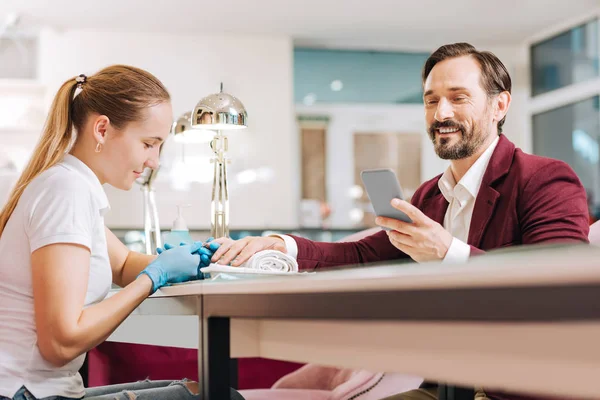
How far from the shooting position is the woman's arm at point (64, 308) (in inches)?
44.4

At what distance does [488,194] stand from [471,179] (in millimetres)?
146

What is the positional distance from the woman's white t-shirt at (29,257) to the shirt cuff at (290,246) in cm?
54

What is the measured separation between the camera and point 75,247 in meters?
1.17

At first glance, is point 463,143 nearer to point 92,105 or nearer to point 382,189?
point 382,189

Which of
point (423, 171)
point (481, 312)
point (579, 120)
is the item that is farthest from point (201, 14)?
point (481, 312)

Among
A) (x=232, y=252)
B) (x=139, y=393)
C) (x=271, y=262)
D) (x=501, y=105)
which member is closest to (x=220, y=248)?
(x=232, y=252)

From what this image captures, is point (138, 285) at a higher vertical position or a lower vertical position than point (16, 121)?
lower

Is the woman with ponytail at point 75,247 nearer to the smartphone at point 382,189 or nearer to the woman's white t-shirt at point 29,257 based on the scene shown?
the woman's white t-shirt at point 29,257

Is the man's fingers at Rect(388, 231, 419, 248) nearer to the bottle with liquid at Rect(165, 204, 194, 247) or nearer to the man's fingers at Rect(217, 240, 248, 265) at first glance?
the man's fingers at Rect(217, 240, 248, 265)

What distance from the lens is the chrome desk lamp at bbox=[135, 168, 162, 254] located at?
83.7 inches

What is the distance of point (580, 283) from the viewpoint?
1.49 ft

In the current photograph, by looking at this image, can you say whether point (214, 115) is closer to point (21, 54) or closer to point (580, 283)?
point (580, 283)

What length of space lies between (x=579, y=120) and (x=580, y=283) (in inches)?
264

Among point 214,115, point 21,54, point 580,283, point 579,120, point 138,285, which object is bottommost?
point 138,285
